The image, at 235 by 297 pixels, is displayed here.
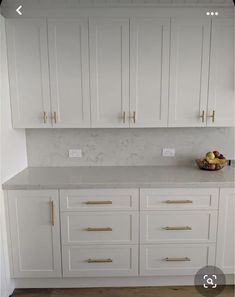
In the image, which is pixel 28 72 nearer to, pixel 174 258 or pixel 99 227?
pixel 99 227

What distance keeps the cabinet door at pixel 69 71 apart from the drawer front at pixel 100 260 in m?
1.04

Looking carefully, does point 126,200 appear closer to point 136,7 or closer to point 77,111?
point 77,111

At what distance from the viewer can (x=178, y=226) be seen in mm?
1947

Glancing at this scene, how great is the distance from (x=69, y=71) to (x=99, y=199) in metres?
1.08

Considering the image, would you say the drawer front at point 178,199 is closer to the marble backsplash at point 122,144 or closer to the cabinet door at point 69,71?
the marble backsplash at point 122,144

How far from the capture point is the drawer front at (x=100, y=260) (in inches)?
77.7

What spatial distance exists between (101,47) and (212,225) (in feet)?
5.58

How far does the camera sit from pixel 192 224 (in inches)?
76.5

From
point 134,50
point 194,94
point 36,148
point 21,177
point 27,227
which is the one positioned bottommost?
point 27,227

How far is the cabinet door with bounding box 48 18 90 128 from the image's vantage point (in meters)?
1.99

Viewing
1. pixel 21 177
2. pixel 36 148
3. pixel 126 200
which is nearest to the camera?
pixel 126 200

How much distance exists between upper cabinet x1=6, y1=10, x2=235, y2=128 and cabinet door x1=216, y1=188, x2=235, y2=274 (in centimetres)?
65

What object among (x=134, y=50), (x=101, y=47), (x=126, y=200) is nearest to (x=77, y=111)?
(x=101, y=47)

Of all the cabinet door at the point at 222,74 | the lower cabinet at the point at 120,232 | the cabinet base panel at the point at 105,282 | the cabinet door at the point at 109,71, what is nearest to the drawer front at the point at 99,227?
the lower cabinet at the point at 120,232
